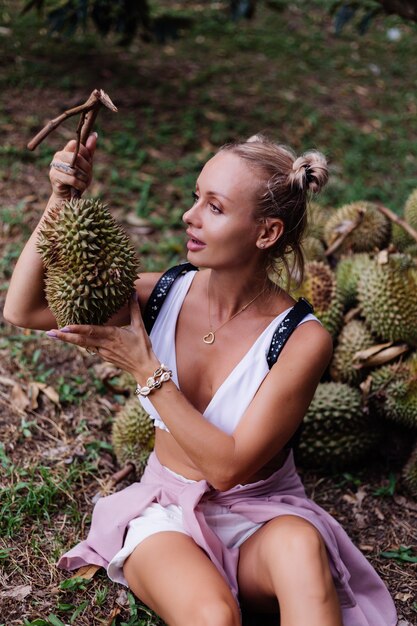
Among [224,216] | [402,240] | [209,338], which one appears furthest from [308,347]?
[402,240]

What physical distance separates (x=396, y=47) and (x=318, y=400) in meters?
6.83

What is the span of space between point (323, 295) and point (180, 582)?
5.29 feet

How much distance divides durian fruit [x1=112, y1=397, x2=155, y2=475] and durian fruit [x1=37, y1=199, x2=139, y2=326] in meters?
0.96

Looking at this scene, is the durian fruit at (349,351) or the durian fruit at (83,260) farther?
the durian fruit at (349,351)

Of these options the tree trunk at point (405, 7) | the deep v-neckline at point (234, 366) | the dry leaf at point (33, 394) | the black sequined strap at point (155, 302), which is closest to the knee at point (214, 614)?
the deep v-neckline at point (234, 366)

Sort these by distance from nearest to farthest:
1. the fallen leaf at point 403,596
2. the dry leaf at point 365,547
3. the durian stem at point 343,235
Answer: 1. the fallen leaf at point 403,596
2. the dry leaf at point 365,547
3. the durian stem at point 343,235

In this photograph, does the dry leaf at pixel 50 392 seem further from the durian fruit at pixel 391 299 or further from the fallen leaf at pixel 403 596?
the fallen leaf at pixel 403 596

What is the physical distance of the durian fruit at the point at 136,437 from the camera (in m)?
2.97

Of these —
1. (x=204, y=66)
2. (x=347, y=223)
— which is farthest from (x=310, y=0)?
(x=347, y=223)

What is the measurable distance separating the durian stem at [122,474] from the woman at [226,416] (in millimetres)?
426

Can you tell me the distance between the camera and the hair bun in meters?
2.21

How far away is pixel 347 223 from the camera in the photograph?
11.8 ft

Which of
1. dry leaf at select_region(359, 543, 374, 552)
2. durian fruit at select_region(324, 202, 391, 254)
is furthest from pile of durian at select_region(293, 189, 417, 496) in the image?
dry leaf at select_region(359, 543, 374, 552)

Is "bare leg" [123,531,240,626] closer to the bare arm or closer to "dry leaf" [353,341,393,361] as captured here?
the bare arm
